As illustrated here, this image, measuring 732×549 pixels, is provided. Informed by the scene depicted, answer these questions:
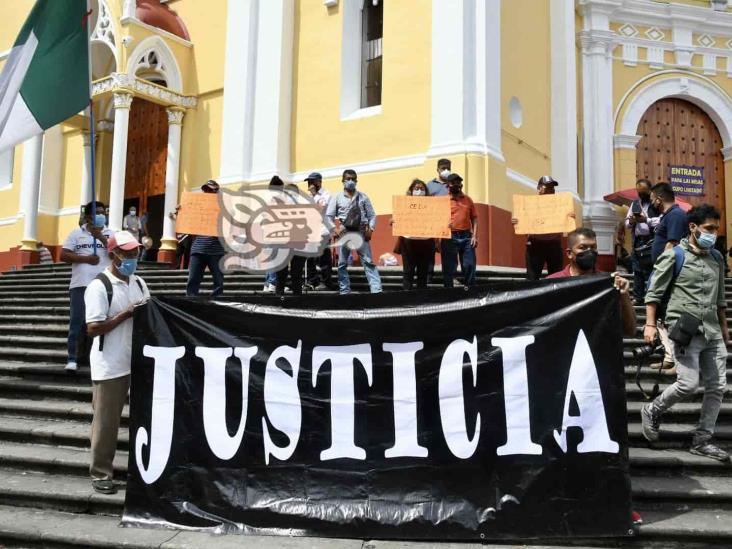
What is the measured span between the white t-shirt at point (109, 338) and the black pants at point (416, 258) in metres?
3.89

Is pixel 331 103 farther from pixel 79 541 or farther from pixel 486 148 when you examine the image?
pixel 79 541

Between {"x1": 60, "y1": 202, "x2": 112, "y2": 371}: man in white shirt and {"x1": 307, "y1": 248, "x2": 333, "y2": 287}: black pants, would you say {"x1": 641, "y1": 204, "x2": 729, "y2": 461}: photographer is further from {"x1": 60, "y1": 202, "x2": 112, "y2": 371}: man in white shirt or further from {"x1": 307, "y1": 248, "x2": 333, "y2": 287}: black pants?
{"x1": 60, "y1": 202, "x2": 112, "y2": 371}: man in white shirt

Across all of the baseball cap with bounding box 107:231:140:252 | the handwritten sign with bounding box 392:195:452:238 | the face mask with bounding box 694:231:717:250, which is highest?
the handwritten sign with bounding box 392:195:452:238

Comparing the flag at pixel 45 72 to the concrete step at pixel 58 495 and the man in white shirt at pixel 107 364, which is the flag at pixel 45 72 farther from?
the concrete step at pixel 58 495

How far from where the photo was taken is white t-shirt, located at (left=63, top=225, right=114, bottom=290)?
7.27 meters

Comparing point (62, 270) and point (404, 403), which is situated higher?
point (62, 270)

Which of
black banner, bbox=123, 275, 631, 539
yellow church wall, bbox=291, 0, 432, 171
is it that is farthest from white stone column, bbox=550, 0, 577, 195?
black banner, bbox=123, 275, 631, 539

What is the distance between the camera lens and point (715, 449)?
197 inches

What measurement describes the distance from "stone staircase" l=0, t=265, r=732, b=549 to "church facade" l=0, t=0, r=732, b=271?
19.0 ft

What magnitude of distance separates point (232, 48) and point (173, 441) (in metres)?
11.9

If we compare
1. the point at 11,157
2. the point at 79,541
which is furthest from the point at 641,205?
the point at 11,157

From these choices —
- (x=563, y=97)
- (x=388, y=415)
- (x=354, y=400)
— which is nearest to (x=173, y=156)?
(x=563, y=97)

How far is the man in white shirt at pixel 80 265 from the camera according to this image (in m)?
7.13

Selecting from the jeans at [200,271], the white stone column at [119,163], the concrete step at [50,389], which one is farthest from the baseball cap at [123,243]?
the white stone column at [119,163]
